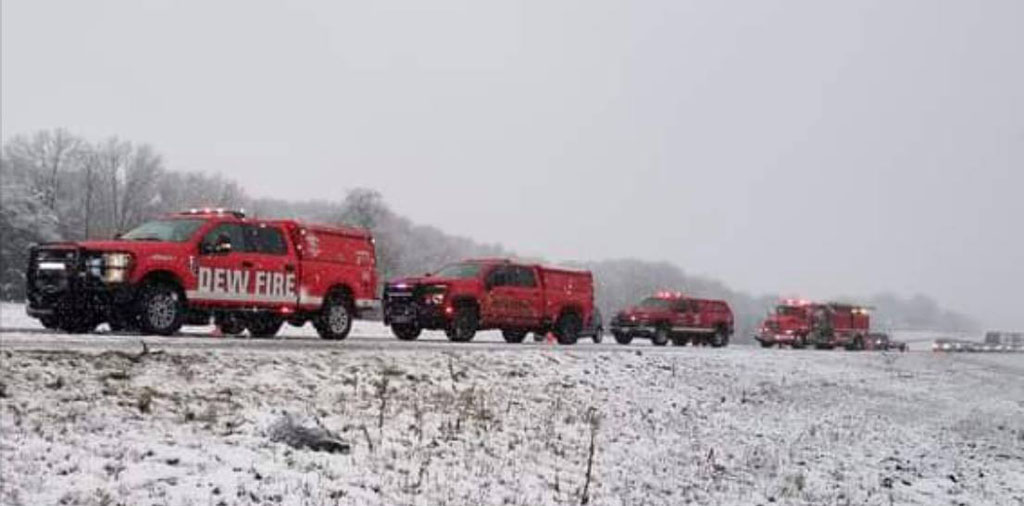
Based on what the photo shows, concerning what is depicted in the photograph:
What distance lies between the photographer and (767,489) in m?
15.3

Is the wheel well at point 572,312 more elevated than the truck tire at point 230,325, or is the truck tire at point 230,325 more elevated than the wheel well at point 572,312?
the wheel well at point 572,312

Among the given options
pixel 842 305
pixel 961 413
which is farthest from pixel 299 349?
pixel 842 305

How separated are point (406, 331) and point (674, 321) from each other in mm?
15055

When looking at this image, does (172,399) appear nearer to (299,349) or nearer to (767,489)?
(299,349)

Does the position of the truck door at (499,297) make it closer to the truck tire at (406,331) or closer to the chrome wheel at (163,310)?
the truck tire at (406,331)

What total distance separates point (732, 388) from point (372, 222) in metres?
74.4

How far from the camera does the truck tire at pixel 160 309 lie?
1892 cm

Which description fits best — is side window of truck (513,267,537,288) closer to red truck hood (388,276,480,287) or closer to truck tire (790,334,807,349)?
red truck hood (388,276,480,287)

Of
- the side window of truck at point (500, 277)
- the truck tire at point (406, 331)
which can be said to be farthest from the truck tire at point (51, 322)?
the side window of truck at point (500, 277)

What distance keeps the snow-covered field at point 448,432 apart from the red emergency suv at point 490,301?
171 inches

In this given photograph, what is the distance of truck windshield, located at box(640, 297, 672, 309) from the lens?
132 feet

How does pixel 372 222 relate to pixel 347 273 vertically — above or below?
above

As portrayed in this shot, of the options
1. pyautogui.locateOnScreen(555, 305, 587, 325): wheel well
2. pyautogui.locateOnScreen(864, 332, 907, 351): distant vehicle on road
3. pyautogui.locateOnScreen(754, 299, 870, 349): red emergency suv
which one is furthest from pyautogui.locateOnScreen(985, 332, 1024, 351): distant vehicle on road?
pyautogui.locateOnScreen(555, 305, 587, 325): wheel well

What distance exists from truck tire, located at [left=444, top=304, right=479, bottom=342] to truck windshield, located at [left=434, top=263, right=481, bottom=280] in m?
0.90
